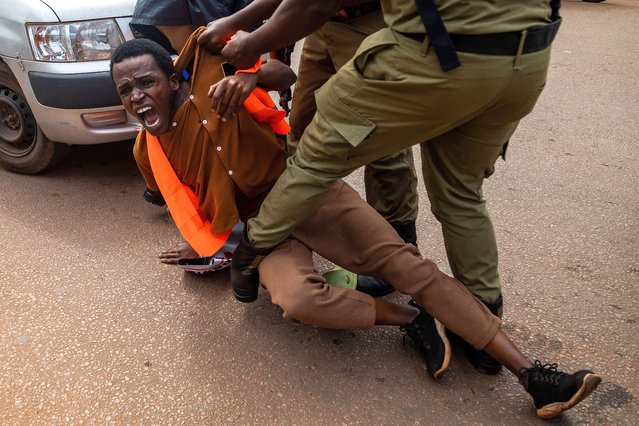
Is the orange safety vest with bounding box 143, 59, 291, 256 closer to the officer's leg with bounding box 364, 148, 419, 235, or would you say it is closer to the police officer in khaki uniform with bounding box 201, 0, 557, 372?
the police officer in khaki uniform with bounding box 201, 0, 557, 372

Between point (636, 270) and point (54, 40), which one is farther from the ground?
point (54, 40)

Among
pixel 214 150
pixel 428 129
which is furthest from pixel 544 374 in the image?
pixel 214 150

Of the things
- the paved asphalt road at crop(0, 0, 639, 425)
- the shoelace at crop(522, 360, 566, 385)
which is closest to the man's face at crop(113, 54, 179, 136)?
the paved asphalt road at crop(0, 0, 639, 425)

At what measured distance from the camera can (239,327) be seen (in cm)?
240

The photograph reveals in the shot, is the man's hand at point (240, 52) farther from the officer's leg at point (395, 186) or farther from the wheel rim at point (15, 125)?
the wheel rim at point (15, 125)

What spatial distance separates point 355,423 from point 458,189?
90 cm

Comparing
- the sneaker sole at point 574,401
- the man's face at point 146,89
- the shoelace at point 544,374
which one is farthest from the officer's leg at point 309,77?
the sneaker sole at point 574,401

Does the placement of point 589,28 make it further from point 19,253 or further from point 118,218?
point 19,253

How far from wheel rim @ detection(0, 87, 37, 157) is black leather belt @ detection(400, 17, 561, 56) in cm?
273

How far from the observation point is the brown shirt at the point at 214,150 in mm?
2238

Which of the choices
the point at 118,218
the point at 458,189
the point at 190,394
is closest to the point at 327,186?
the point at 458,189

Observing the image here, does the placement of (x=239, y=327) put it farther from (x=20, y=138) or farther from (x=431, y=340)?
(x=20, y=138)

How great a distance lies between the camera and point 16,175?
358cm

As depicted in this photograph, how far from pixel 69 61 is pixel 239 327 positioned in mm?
1744
